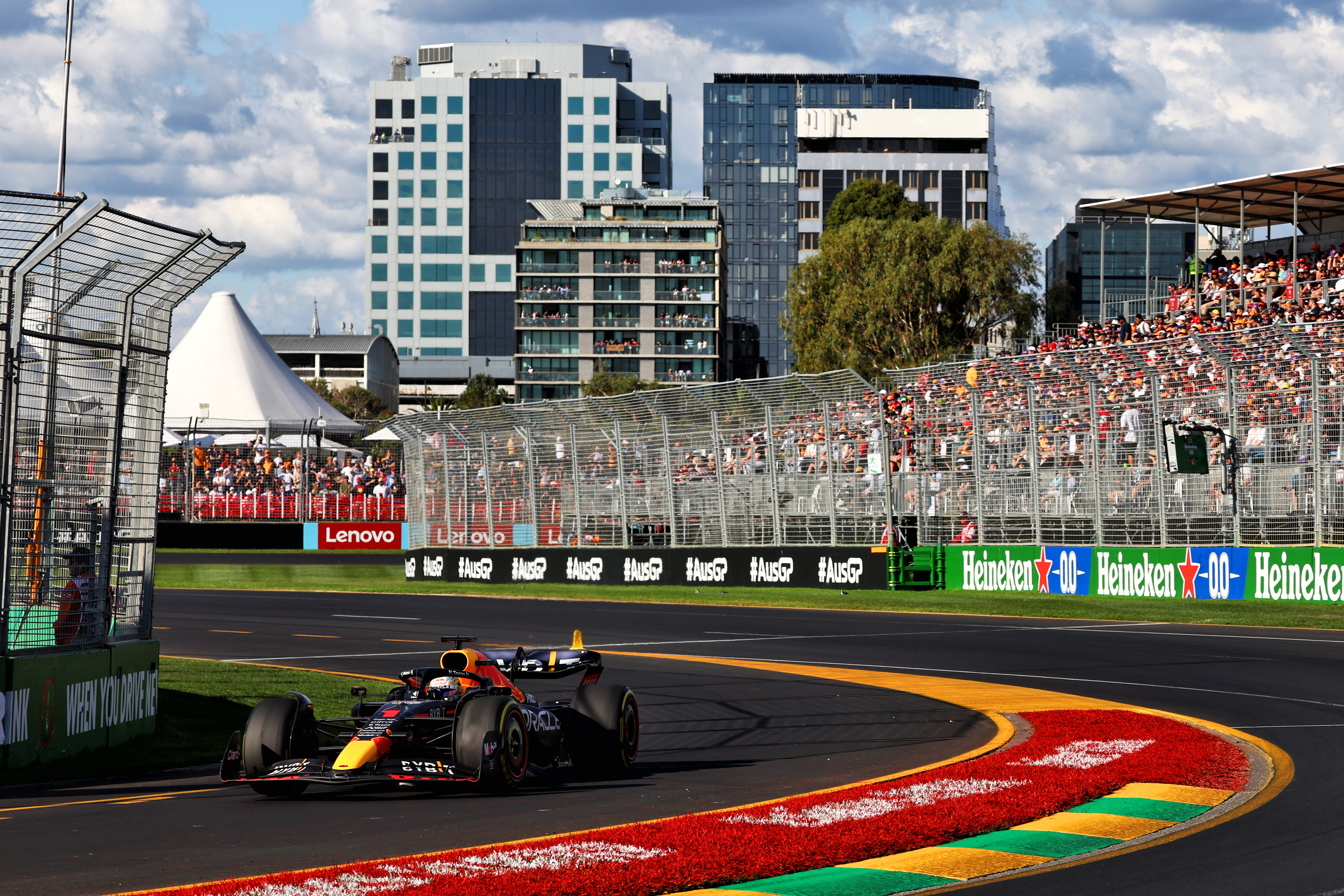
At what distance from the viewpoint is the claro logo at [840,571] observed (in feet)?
97.8

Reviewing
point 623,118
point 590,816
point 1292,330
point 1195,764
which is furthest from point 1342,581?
point 623,118

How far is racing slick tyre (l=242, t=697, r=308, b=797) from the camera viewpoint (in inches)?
370

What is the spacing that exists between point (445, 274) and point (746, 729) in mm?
141840

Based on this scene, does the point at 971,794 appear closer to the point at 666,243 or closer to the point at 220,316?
the point at 220,316

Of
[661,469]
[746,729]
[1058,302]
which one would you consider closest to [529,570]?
[661,469]

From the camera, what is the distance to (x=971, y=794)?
29.6ft

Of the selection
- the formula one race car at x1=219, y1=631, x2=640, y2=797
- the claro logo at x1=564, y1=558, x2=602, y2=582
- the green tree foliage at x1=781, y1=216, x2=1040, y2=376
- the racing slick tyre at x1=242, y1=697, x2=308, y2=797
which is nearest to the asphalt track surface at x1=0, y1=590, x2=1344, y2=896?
the racing slick tyre at x1=242, y1=697, x2=308, y2=797

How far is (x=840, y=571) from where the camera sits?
3012cm

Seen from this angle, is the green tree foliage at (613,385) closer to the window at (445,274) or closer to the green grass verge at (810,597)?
the window at (445,274)

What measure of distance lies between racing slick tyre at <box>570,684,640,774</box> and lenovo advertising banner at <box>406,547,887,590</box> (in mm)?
19118

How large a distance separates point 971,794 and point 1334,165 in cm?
3272

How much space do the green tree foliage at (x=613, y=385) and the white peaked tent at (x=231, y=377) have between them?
41478mm

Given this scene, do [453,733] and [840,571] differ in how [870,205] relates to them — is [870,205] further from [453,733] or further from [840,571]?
[453,733]

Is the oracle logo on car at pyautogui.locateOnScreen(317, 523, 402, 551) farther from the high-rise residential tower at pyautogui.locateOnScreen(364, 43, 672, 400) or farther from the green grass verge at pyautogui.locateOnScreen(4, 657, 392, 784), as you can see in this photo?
the high-rise residential tower at pyautogui.locateOnScreen(364, 43, 672, 400)
